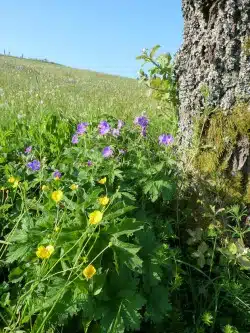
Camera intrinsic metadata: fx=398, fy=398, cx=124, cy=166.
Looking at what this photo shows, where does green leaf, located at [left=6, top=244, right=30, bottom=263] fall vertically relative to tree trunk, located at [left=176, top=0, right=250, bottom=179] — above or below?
below

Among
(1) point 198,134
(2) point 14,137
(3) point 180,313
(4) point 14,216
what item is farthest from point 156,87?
(3) point 180,313

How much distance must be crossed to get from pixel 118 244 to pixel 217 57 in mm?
1392

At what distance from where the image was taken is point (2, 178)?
2562 mm

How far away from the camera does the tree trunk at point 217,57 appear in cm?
235

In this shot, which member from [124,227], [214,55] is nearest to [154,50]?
[214,55]

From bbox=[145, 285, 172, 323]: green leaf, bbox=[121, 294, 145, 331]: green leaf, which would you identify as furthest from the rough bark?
bbox=[121, 294, 145, 331]: green leaf

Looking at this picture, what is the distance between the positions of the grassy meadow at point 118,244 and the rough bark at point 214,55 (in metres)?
0.36

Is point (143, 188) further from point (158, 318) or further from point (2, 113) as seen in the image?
point (2, 113)

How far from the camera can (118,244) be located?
5.28 ft

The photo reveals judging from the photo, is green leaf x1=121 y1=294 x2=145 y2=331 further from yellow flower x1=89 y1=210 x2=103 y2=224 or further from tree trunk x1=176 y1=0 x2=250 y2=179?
tree trunk x1=176 y1=0 x2=250 y2=179

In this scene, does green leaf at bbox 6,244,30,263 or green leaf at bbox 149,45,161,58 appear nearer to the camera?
green leaf at bbox 6,244,30,263

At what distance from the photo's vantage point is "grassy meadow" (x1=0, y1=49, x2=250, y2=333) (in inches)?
60.1

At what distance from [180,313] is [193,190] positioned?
869mm

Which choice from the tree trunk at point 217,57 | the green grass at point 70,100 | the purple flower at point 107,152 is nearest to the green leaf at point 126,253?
the purple flower at point 107,152
